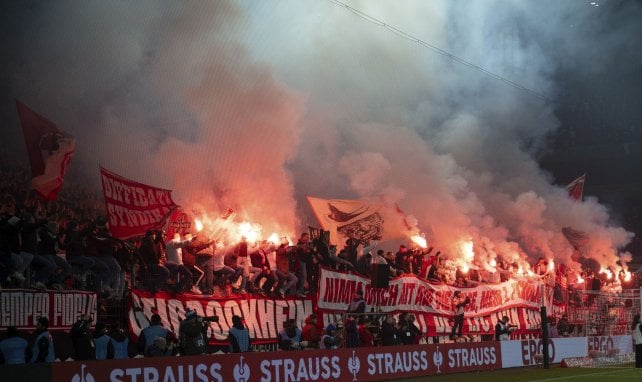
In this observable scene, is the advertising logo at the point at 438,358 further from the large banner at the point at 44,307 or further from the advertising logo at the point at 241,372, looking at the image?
the large banner at the point at 44,307

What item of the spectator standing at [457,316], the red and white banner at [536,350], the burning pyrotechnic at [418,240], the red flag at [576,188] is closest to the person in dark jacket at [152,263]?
the red and white banner at [536,350]

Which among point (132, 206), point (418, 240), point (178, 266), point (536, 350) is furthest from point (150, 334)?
point (418, 240)

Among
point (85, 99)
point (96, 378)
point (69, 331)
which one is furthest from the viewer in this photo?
point (85, 99)

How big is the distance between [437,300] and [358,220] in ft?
12.4

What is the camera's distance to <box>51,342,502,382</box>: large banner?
11617mm

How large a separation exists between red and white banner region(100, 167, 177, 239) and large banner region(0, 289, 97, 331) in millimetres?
3152

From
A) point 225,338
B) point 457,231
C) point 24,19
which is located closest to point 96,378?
point 225,338

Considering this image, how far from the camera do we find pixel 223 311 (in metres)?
17.9

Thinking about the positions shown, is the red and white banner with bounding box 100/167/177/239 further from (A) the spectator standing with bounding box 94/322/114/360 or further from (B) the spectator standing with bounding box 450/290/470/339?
(B) the spectator standing with bounding box 450/290/470/339

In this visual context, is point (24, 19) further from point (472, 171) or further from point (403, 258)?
point (472, 171)

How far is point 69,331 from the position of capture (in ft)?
48.3

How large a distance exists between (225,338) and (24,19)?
1012cm

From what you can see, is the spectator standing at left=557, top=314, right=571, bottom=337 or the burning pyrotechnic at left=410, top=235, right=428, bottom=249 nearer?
the spectator standing at left=557, top=314, right=571, bottom=337

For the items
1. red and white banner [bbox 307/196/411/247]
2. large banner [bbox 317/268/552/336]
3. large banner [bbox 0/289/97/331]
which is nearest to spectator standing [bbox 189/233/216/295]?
large banner [bbox 317/268/552/336]
